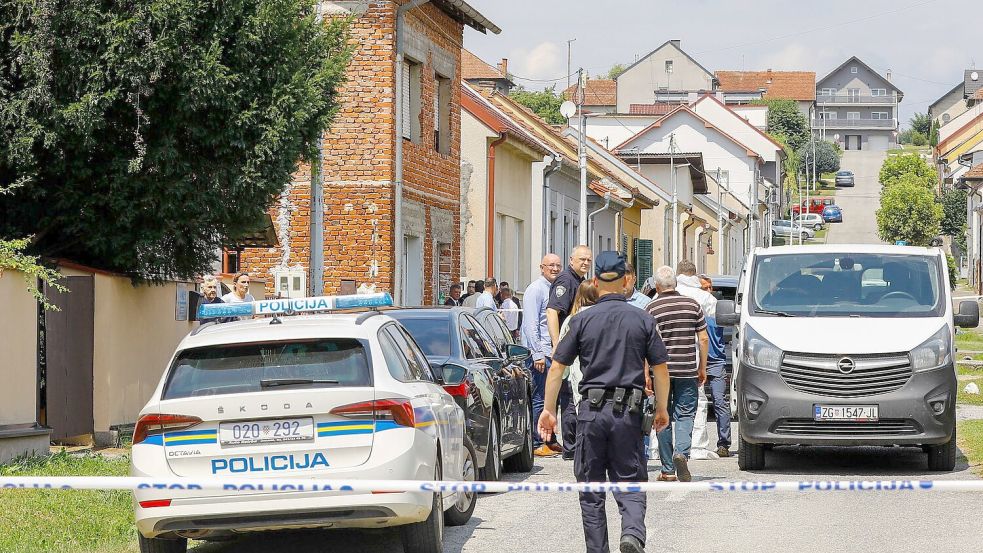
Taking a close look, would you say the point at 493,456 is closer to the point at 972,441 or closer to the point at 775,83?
the point at 972,441

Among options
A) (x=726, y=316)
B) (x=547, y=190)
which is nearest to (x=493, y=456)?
(x=726, y=316)

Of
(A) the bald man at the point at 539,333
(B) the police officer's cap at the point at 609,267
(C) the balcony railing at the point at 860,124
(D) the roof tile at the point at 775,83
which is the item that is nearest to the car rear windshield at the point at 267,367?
(B) the police officer's cap at the point at 609,267

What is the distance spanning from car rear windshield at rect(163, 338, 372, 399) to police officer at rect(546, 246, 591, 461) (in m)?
4.99

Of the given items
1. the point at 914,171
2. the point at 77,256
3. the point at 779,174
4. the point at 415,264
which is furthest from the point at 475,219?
the point at 914,171

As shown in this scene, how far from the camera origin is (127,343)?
15.1 meters

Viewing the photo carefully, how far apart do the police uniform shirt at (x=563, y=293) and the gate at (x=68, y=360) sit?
15.7 ft

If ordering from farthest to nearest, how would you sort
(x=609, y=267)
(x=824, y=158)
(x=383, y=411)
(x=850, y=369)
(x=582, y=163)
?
(x=824, y=158)
(x=582, y=163)
(x=850, y=369)
(x=609, y=267)
(x=383, y=411)

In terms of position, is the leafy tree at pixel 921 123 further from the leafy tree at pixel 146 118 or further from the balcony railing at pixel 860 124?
the leafy tree at pixel 146 118

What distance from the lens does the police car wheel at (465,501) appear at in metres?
9.43

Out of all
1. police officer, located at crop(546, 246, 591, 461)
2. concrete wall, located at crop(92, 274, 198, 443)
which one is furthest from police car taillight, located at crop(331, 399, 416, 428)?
concrete wall, located at crop(92, 274, 198, 443)

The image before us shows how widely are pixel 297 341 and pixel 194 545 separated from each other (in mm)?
2026

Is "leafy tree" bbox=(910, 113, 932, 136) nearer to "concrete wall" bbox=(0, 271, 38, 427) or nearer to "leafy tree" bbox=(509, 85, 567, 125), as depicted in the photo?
"leafy tree" bbox=(509, 85, 567, 125)

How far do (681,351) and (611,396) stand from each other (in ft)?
14.0

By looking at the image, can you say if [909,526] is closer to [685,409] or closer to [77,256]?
[685,409]
